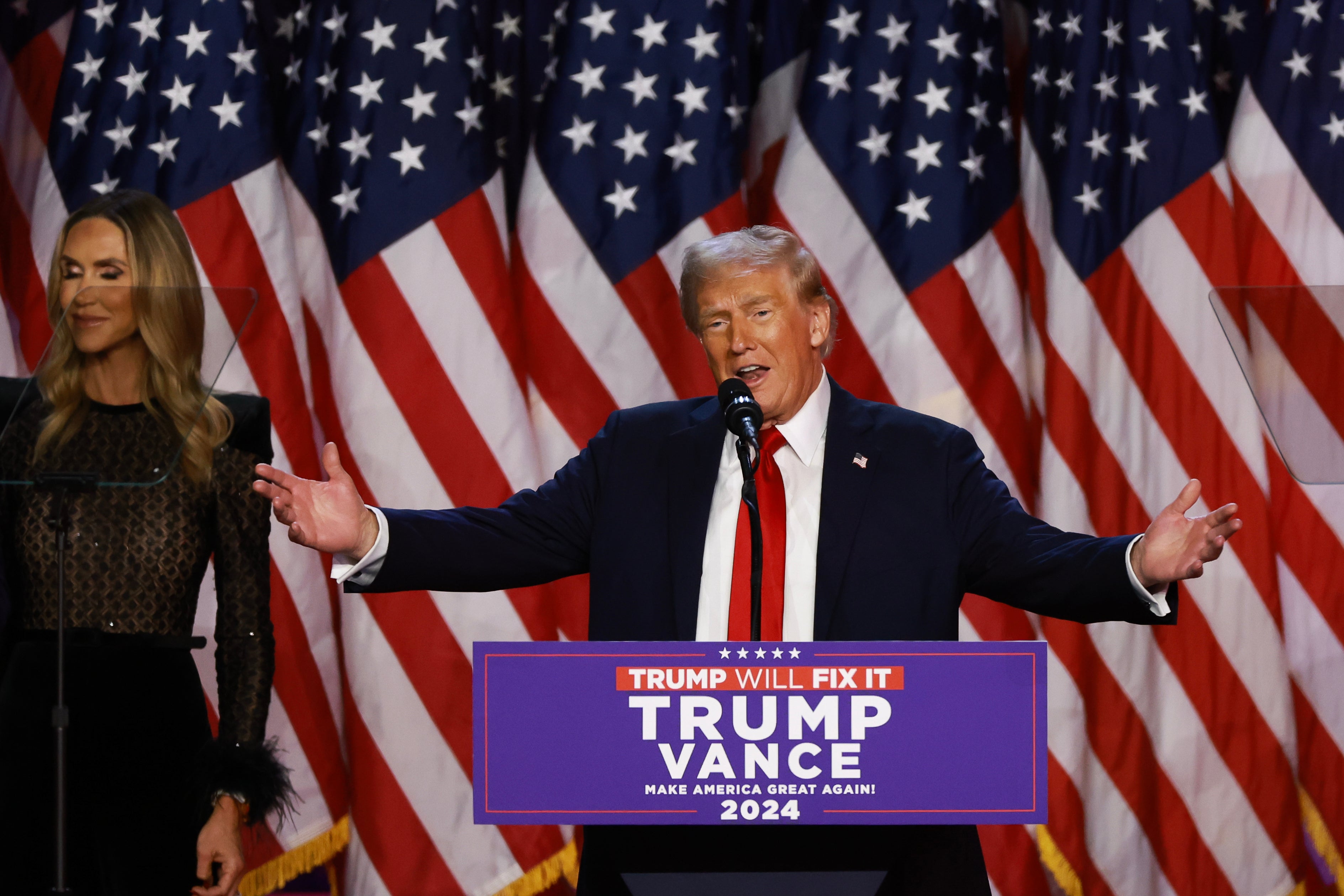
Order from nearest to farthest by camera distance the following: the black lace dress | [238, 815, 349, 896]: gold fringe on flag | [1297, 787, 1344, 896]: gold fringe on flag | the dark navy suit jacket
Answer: the dark navy suit jacket
the black lace dress
[238, 815, 349, 896]: gold fringe on flag
[1297, 787, 1344, 896]: gold fringe on flag

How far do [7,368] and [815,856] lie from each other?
2.68m

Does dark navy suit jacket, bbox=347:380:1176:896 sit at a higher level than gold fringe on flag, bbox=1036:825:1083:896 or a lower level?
higher

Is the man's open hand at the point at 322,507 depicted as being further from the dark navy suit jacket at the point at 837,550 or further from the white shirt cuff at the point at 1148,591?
the white shirt cuff at the point at 1148,591

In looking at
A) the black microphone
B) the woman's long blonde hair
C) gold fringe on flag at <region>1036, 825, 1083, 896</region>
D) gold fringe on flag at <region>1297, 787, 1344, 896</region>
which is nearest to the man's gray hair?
the black microphone

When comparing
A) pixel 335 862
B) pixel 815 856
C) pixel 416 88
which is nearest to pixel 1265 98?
pixel 416 88

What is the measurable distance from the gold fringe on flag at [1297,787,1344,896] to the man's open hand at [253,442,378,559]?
2.92 meters

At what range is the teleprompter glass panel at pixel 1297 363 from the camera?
1.77 metres

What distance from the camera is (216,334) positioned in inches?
77.8

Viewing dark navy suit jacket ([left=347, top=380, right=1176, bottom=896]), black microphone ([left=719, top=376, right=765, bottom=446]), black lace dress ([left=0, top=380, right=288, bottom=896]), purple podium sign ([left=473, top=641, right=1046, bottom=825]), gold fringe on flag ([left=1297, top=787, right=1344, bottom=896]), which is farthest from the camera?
gold fringe on flag ([left=1297, top=787, right=1344, bottom=896])

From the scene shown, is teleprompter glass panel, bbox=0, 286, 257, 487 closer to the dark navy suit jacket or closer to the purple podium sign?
the dark navy suit jacket

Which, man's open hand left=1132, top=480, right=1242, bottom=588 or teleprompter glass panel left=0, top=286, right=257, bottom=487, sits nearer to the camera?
man's open hand left=1132, top=480, right=1242, bottom=588

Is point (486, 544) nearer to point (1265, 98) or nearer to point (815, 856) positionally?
point (815, 856)

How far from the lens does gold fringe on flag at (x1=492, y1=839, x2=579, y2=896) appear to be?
11.5 ft

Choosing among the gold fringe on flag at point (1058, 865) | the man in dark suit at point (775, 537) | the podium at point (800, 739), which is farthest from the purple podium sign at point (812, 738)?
the gold fringe on flag at point (1058, 865)
